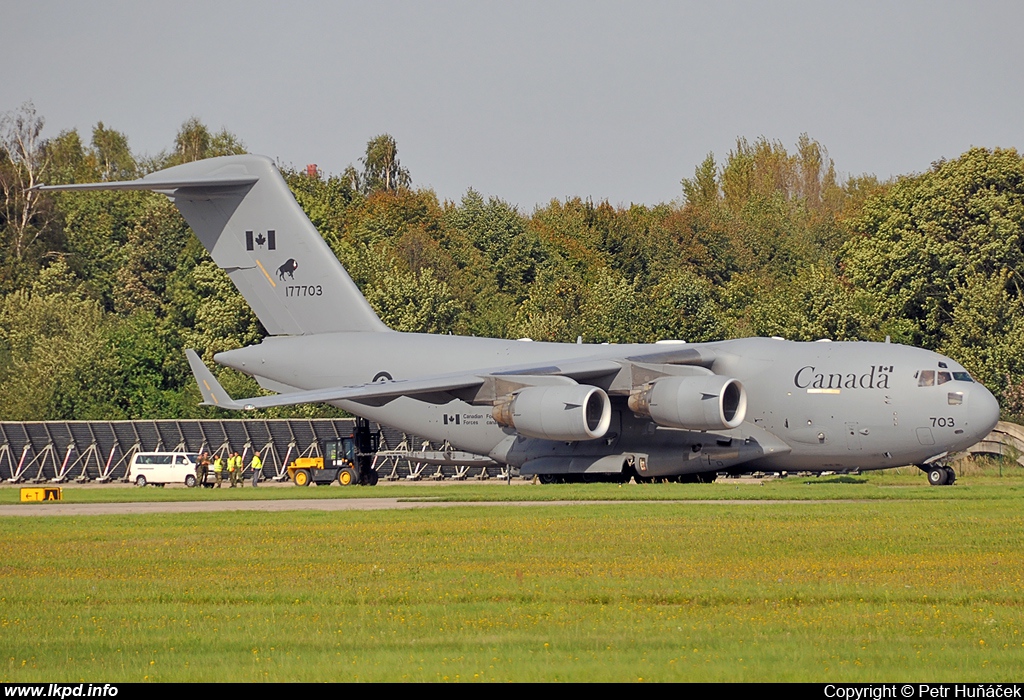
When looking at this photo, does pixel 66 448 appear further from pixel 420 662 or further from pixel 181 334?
pixel 420 662

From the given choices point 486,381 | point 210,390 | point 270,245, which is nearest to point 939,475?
point 486,381

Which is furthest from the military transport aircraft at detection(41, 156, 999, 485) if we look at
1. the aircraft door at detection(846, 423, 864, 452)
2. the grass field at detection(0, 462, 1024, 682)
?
the grass field at detection(0, 462, 1024, 682)

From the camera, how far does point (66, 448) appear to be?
1998 inches

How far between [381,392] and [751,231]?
56434mm

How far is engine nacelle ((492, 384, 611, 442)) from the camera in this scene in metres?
30.7

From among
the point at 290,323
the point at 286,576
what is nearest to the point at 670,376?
the point at 290,323

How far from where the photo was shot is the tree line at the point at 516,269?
57.1 metres

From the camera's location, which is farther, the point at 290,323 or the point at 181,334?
the point at 181,334

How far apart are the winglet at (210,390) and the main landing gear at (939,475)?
1416 centimetres

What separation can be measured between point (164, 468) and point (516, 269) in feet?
122

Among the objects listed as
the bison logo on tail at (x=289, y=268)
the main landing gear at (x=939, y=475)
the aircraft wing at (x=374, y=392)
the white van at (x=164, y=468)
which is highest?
the bison logo on tail at (x=289, y=268)

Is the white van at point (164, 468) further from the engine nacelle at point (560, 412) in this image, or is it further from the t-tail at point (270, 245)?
the engine nacelle at point (560, 412)

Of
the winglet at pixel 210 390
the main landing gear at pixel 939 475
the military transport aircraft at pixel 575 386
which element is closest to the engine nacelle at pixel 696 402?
the military transport aircraft at pixel 575 386

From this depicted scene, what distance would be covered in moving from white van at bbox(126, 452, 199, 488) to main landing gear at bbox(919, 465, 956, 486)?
76.5 ft
